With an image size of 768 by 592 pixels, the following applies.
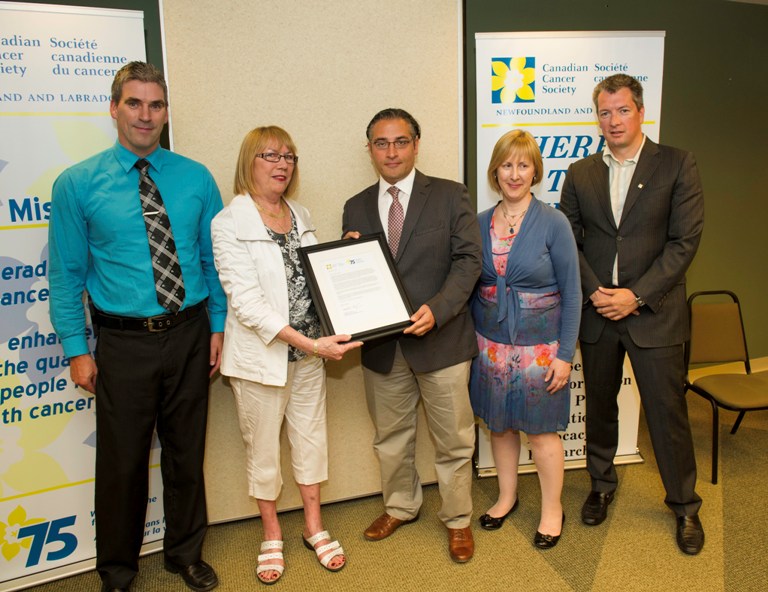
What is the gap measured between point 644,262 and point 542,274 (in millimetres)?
536

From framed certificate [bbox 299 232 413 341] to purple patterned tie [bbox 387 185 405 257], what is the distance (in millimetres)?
75

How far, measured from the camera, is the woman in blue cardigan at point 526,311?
2373 millimetres

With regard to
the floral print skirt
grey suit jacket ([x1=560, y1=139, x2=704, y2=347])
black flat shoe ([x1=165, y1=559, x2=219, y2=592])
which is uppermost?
grey suit jacket ([x1=560, y1=139, x2=704, y2=347])

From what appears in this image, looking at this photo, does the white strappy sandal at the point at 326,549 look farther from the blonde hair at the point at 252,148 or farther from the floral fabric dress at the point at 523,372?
the blonde hair at the point at 252,148

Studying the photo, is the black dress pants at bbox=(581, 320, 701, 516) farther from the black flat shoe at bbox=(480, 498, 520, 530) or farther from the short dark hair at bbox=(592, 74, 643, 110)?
the short dark hair at bbox=(592, 74, 643, 110)

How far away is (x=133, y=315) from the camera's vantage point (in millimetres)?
2193

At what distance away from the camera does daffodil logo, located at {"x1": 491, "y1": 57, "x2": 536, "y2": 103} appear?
2980 millimetres

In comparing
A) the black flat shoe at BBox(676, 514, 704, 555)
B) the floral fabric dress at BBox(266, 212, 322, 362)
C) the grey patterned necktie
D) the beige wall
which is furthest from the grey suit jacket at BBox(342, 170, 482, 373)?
the black flat shoe at BBox(676, 514, 704, 555)

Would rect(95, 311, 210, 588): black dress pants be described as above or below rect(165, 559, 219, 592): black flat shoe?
above

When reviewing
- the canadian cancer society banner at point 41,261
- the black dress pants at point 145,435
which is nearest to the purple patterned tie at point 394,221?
the black dress pants at point 145,435

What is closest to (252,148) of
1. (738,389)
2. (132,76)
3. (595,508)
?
(132,76)

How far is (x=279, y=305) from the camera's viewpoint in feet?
7.43

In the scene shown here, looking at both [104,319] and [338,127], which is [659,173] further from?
[104,319]

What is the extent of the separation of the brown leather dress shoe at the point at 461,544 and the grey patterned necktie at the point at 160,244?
1586 mm
